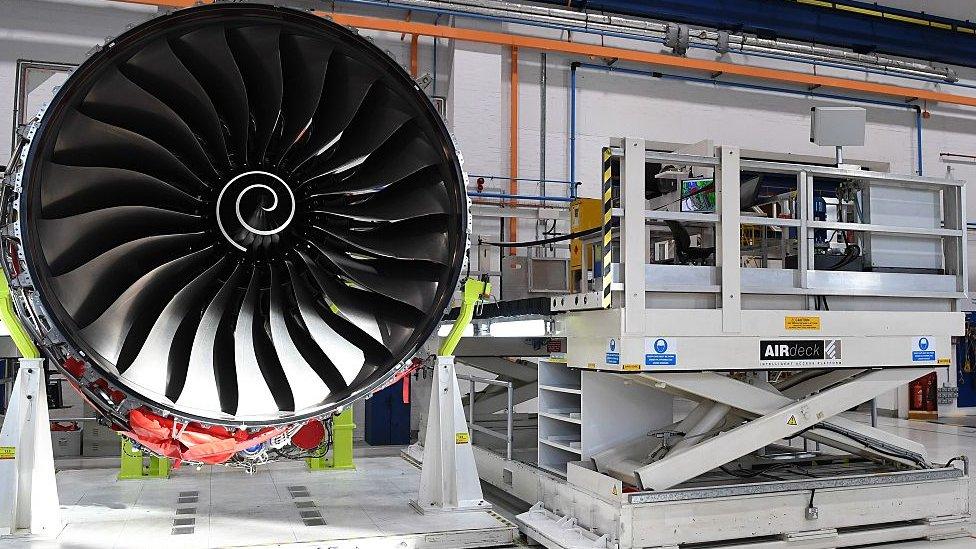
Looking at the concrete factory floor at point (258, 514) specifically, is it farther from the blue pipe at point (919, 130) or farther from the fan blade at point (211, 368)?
the blue pipe at point (919, 130)

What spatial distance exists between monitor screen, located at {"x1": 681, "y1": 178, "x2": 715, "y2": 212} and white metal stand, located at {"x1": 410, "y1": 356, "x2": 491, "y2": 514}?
1.96 m

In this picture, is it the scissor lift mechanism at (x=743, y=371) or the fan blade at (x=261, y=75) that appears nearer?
the fan blade at (x=261, y=75)

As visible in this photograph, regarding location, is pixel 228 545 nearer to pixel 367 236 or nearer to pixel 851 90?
pixel 367 236

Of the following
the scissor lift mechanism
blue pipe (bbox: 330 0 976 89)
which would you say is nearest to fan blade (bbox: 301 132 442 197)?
the scissor lift mechanism

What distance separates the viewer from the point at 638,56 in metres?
10.7

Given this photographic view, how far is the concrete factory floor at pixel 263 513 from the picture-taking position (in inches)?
152

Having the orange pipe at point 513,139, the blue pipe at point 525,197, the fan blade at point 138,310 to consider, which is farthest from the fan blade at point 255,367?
the orange pipe at point 513,139

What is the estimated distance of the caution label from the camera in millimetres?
4355

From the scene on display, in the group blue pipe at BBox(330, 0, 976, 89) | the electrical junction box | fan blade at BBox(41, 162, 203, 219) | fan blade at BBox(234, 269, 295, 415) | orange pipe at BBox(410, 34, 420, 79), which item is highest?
Result: blue pipe at BBox(330, 0, 976, 89)

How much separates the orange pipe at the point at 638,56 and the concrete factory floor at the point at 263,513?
5015 millimetres

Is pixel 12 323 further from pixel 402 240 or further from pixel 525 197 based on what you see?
pixel 525 197

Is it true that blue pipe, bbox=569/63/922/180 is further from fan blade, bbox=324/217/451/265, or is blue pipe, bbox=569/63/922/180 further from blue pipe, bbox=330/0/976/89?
fan blade, bbox=324/217/451/265

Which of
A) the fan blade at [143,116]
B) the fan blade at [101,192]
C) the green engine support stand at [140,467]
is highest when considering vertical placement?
the fan blade at [143,116]

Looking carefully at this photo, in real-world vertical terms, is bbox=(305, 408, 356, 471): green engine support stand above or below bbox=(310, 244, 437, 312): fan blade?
below
